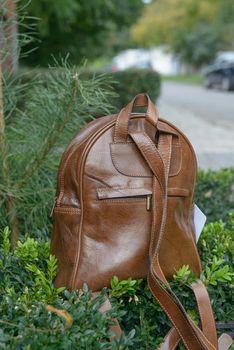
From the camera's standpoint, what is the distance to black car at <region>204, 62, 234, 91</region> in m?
26.7

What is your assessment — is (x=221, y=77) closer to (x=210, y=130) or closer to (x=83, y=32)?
(x=83, y=32)

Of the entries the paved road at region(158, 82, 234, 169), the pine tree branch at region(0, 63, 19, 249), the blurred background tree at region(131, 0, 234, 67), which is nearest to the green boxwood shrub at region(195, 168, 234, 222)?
the pine tree branch at region(0, 63, 19, 249)

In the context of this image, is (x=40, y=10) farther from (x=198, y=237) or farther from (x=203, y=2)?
(x=203, y=2)

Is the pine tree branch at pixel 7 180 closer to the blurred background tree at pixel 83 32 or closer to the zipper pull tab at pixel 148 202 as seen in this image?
the zipper pull tab at pixel 148 202

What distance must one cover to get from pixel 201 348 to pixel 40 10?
8006 mm

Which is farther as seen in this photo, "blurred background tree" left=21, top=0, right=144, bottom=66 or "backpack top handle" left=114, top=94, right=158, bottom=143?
"blurred background tree" left=21, top=0, right=144, bottom=66

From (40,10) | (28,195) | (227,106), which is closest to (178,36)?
(227,106)

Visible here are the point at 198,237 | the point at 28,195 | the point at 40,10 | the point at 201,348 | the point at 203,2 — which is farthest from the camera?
the point at 203,2

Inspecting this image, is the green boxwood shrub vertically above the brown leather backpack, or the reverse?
the brown leather backpack

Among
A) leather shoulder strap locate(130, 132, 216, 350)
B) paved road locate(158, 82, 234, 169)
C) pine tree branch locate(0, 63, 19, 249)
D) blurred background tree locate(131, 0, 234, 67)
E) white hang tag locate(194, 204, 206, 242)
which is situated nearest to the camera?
leather shoulder strap locate(130, 132, 216, 350)

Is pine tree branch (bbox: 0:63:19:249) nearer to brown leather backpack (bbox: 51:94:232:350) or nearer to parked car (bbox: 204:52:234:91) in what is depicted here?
brown leather backpack (bbox: 51:94:232:350)

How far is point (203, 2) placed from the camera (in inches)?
861

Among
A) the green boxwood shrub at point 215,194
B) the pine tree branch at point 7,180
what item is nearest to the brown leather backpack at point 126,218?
the pine tree branch at point 7,180

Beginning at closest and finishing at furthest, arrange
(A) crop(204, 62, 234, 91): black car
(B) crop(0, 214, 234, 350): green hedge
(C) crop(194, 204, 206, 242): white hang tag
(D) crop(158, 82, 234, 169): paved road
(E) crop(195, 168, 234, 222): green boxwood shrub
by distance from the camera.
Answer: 1. (B) crop(0, 214, 234, 350): green hedge
2. (C) crop(194, 204, 206, 242): white hang tag
3. (E) crop(195, 168, 234, 222): green boxwood shrub
4. (D) crop(158, 82, 234, 169): paved road
5. (A) crop(204, 62, 234, 91): black car
